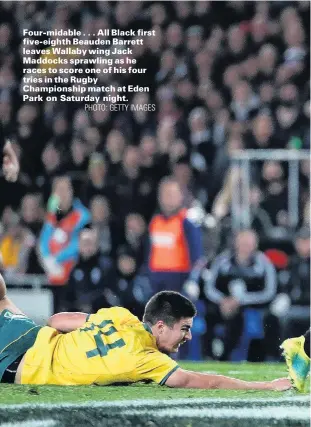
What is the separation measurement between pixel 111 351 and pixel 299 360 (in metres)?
0.92

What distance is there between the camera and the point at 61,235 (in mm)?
10461

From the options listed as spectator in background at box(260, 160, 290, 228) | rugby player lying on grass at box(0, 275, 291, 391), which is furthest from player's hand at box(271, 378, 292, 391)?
spectator in background at box(260, 160, 290, 228)

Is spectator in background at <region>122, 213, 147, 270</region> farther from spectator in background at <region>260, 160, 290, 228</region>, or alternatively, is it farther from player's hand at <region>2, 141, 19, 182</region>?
player's hand at <region>2, 141, 19, 182</region>

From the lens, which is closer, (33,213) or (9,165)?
(9,165)

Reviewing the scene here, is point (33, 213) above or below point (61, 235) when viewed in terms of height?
above

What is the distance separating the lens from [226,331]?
9.54 meters

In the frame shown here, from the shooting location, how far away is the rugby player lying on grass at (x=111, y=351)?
17.1ft

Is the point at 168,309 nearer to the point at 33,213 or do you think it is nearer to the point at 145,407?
the point at 145,407

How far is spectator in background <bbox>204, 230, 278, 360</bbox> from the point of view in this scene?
31.3 ft

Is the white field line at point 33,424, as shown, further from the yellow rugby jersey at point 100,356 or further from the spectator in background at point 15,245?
the spectator in background at point 15,245

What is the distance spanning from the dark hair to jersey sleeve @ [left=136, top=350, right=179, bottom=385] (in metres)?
0.24

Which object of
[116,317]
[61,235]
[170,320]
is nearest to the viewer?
[170,320]

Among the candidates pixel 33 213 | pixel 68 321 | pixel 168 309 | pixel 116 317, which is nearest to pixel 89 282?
pixel 33 213

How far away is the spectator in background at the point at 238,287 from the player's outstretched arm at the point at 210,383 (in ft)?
13.3
